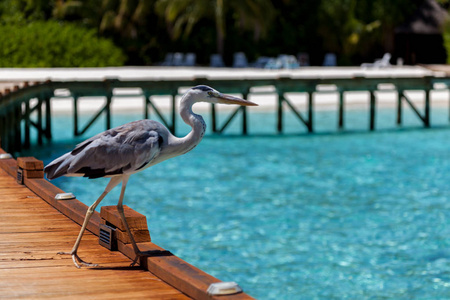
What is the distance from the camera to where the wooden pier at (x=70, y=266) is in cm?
628

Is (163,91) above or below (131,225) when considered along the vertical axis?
above

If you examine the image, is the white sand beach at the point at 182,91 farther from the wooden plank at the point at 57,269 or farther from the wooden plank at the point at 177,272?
the wooden plank at the point at 177,272

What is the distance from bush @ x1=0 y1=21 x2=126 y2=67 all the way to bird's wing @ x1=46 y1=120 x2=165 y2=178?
3725cm

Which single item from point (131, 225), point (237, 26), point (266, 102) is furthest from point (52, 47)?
point (131, 225)

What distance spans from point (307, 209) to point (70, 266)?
1102 cm

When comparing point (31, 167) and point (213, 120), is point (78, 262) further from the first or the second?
point (213, 120)

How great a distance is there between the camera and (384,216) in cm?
1691

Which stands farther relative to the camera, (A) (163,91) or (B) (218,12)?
(B) (218,12)

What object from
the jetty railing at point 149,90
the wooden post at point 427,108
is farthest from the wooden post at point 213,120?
the wooden post at point 427,108

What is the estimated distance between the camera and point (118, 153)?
6574 millimetres

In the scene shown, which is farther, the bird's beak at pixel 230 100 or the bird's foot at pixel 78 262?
the bird's foot at pixel 78 262

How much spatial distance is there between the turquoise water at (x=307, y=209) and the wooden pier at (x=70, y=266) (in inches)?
163

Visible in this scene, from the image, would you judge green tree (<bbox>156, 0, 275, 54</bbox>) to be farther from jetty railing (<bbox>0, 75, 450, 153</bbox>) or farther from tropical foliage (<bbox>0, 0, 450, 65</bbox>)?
jetty railing (<bbox>0, 75, 450, 153</bbox>)

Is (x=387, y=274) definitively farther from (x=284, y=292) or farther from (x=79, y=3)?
(x=79, y=3)
